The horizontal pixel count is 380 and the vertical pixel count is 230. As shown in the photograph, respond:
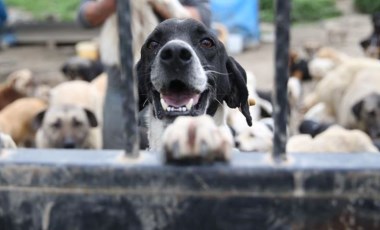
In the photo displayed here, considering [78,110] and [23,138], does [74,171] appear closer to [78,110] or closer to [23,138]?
[78,110]

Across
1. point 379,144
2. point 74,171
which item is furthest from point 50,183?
point 379,144

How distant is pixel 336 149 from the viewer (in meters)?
4.87

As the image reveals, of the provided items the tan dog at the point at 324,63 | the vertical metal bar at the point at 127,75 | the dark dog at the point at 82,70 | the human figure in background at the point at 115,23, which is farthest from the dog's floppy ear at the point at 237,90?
→ the tan dog at the point at 324,63

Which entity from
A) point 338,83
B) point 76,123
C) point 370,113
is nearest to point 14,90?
point 76,123

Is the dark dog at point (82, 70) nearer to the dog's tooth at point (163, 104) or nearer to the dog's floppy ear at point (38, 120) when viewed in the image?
the dog's floppy ear at point (38, 120)

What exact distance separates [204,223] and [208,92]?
1.67 m

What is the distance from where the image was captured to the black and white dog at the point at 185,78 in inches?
109

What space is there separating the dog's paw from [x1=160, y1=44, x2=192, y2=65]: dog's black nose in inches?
58.1

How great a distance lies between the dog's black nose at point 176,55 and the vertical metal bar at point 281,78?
58.8 inches

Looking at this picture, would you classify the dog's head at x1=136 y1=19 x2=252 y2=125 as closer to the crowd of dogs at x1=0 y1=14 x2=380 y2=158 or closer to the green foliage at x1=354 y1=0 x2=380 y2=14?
the crowd of dogs at x1=0 y1=14 x2=380 y2=158

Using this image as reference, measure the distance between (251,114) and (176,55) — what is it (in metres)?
2.39

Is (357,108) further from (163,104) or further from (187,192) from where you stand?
(187,192)

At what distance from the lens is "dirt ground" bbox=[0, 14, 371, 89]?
1288cm

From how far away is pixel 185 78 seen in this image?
2.79 m
